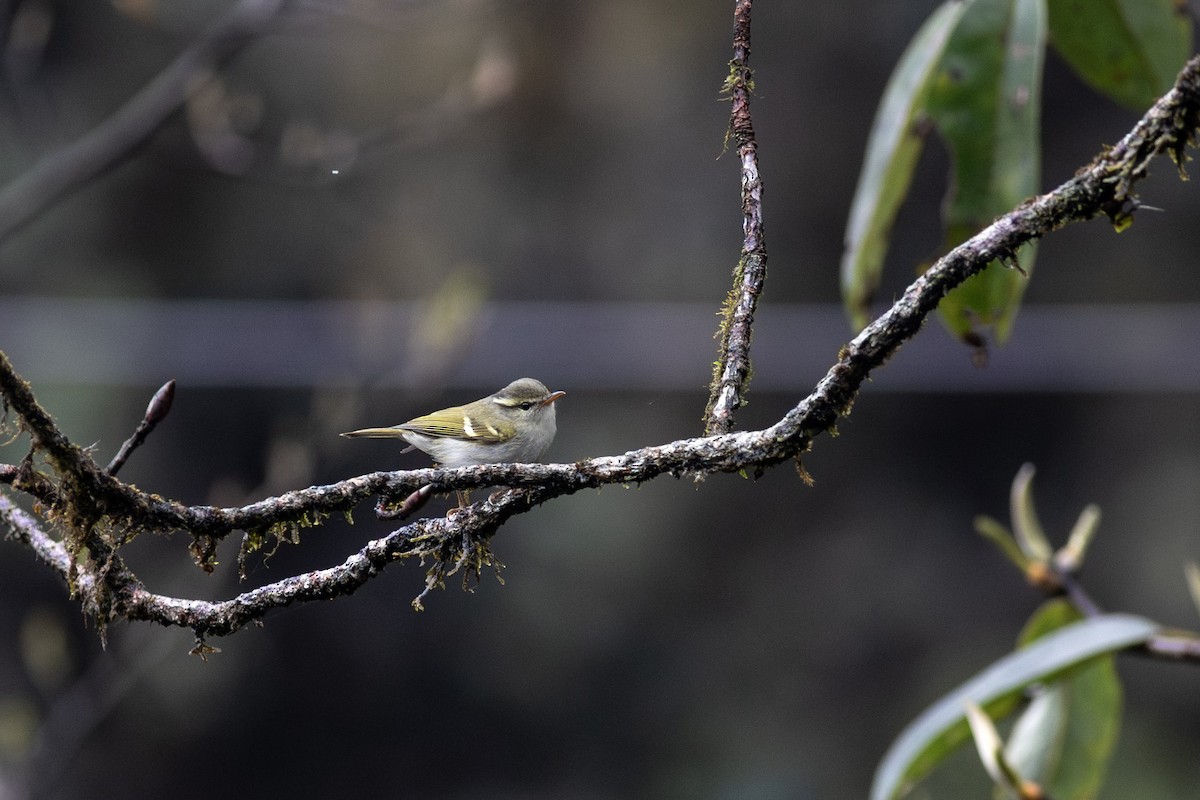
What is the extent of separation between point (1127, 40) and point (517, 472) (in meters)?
1.37

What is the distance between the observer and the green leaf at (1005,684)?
1.68m

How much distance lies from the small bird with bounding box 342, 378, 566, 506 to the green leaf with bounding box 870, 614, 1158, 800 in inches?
32.6

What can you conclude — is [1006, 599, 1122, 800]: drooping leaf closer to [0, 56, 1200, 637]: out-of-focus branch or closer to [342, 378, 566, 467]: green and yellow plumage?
[342, 378, 566, 467]: green and yellow plumage

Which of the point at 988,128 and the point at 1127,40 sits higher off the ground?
the point at 1127,40

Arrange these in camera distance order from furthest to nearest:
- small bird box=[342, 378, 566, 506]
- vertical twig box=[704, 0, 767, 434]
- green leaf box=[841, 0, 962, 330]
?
1. small bird box=[342, 378, 566, 506]
2. green leaf box=[841, 0, 962, 330]
3. vertical twig box=[704, 0, 767, 434]

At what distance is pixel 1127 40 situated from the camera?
6.30 feet

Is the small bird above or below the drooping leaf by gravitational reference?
above

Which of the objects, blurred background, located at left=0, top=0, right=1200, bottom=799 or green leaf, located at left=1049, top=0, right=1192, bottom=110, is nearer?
green leaf, located at left=1049, top=0, right=1192, bottom=110

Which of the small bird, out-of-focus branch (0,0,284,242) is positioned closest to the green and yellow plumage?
the small bird

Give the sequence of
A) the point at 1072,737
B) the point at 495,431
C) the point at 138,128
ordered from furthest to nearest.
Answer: the point at 138,128, the point at 495,431, the point at 1072,737

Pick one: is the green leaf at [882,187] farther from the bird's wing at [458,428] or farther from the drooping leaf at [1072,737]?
the bird's wing at [458,428]

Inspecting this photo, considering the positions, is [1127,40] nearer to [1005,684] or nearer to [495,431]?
[1005,684]

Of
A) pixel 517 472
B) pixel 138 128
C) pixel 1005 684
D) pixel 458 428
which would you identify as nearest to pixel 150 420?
pixel 517 472

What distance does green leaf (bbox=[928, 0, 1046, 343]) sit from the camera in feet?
5.96
